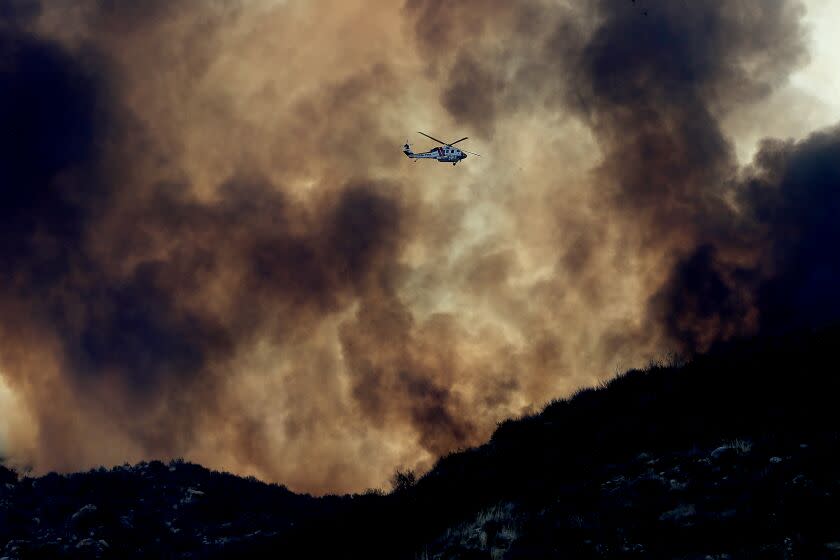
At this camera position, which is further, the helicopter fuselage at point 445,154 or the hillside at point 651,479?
the helicopter fuselage at point 445,154

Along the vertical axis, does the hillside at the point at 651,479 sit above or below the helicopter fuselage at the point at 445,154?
below

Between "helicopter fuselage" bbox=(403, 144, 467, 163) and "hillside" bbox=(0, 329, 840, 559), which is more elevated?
"helicopter fuselage" bbox=(403, 144, 467, 163)

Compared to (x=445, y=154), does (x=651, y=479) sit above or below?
below

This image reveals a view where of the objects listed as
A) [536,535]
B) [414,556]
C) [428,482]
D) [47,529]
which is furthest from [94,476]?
[536,535]

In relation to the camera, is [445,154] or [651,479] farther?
[445,154]

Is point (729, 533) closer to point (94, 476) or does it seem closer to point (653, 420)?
point (653, 420)

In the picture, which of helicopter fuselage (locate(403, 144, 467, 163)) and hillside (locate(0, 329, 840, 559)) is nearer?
hillside (locate(0, 329, 840, 559))

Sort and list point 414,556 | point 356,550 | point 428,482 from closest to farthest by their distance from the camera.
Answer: point 414,556 → point 356,550 → point 428,482

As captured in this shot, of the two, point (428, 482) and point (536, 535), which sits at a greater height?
point (428, 482)
